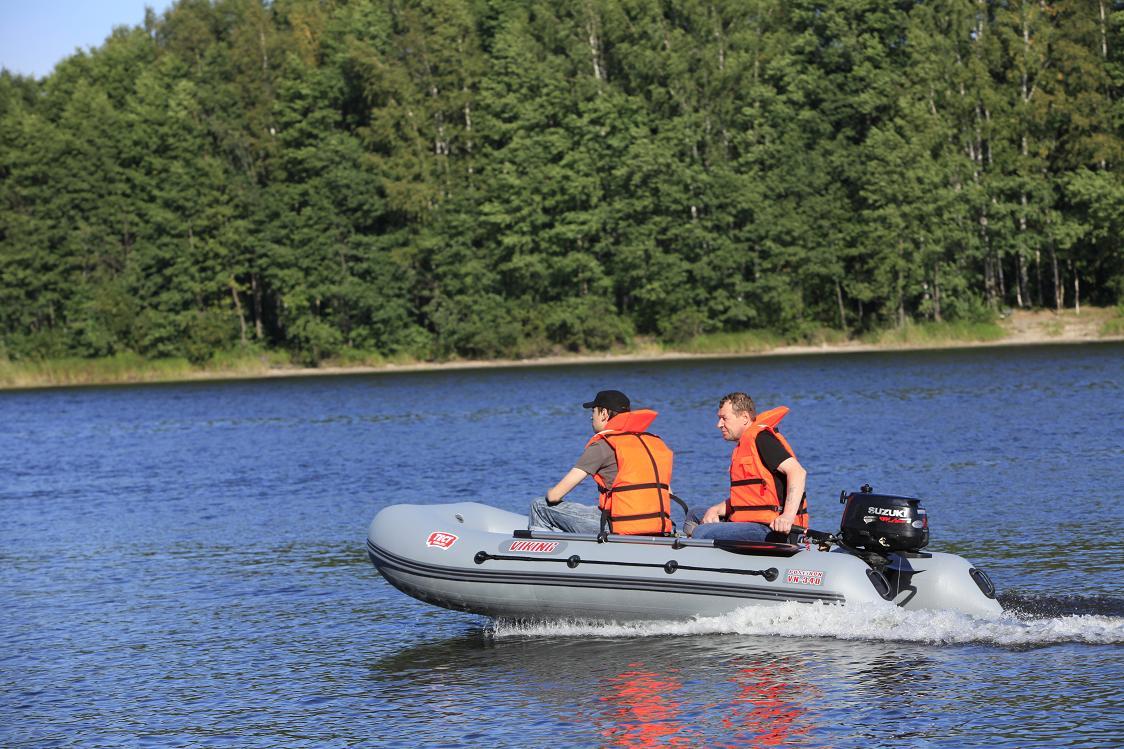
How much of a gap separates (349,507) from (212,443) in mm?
12094

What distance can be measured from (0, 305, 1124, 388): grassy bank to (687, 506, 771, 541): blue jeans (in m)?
41.6

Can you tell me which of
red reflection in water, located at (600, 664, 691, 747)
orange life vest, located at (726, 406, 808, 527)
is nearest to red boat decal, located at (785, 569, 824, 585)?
orange life vest, located at (726, 406, 808, 527)

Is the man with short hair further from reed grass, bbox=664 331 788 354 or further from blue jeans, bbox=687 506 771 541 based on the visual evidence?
reed grass, bbox=664 331 788 354

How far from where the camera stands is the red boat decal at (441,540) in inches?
433

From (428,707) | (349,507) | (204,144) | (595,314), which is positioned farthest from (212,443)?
(204,144)

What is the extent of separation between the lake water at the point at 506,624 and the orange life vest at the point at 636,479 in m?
0.74

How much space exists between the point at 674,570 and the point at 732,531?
19.1 inches

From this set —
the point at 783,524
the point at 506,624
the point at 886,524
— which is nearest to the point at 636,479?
the point at 783,524

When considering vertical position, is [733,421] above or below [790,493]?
above

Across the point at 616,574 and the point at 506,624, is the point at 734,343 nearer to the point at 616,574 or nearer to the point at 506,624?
the point at 506,624

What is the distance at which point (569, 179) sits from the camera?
5725cm

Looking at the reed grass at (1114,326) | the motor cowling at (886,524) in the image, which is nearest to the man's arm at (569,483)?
the motor cowling at (886,524)

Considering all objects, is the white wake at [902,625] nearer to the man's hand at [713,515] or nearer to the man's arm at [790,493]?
the man's arm at [790,493]

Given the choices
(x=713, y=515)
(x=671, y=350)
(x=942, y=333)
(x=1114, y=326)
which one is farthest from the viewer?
(x=671, y=350)
